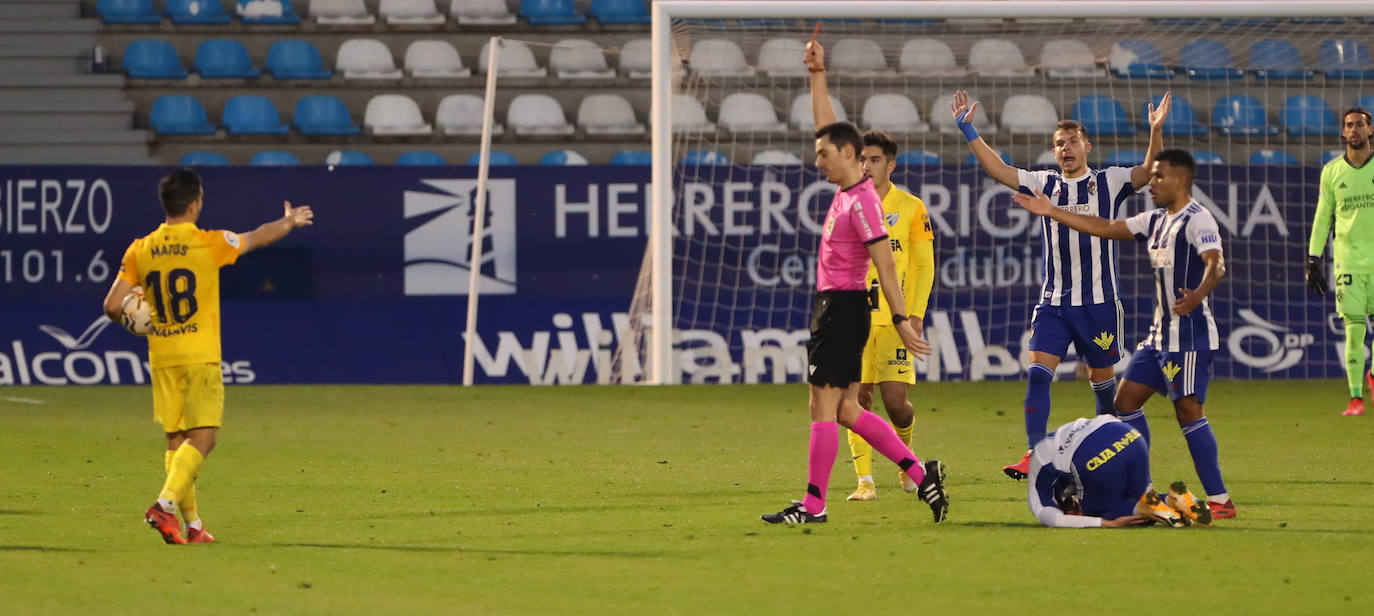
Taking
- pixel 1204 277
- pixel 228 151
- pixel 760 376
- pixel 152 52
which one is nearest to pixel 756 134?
pixel 760 376

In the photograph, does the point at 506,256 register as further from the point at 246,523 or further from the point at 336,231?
the point at 246,523

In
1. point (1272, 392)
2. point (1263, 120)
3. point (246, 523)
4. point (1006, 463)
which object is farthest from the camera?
point (1263, 120)

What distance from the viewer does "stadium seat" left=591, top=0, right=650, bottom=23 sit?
68.1ft

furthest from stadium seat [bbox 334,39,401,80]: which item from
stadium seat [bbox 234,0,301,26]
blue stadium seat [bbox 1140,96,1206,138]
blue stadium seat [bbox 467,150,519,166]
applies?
blue stadium seat [bbox 1140,96,1206,138]

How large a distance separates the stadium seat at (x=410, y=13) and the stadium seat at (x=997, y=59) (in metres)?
6.58

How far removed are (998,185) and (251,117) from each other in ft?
28.3

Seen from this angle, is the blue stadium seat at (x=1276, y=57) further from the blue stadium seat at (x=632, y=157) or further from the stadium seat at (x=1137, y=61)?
the blue stadium seat at (x=632, y=157)

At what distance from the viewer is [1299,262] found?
55.3 ft

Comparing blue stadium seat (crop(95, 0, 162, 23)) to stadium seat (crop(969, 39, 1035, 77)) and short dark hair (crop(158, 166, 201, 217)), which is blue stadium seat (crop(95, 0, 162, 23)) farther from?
short dark hair (crop(158, 166, 201, 217))

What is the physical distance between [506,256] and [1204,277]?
10.4 metres

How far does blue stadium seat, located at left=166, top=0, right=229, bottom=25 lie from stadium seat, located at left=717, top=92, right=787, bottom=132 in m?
6.32

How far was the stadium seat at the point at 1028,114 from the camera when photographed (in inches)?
719

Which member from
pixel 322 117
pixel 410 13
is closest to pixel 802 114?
pixel 410 13

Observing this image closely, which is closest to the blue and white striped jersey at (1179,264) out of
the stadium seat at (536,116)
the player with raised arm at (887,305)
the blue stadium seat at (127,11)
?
the player with raised arm at (887,305)
